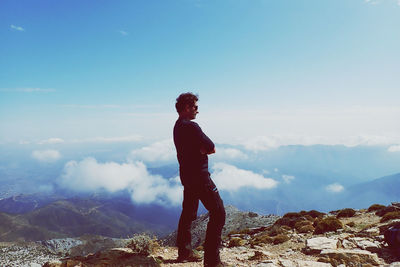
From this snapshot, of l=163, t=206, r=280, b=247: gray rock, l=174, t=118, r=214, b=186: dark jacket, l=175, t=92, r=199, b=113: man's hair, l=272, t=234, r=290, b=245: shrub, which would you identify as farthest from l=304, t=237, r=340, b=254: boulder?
l=163, t=206, r=280, b=247: gray rock

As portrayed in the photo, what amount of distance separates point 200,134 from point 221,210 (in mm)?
1898

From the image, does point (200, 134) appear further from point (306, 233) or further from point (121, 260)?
point (306, 233)

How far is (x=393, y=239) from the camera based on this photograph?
7750 mm

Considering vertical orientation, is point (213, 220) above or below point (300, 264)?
above

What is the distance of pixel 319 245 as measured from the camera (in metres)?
Answer: 8.82

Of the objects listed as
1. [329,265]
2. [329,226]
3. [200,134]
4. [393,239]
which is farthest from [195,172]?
[329,226]

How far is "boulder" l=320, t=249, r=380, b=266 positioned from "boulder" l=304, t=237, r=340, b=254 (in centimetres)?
87

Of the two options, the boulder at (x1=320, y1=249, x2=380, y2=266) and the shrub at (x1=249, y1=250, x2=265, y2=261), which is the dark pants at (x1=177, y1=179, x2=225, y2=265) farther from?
the boulder at (x1=320, y1=249, x2=380, y2=266)

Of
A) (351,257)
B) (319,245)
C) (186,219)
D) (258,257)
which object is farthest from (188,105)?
(319,245)

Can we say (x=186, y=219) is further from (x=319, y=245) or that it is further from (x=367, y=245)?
(x=367, y=245)

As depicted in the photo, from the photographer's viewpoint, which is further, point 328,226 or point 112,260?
point 328,226

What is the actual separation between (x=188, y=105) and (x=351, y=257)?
6.62m

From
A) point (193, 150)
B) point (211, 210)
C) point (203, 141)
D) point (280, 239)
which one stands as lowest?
point (280, 239)

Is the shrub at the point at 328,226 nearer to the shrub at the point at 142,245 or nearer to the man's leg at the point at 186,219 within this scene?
the man's leg at the point at 186,219
